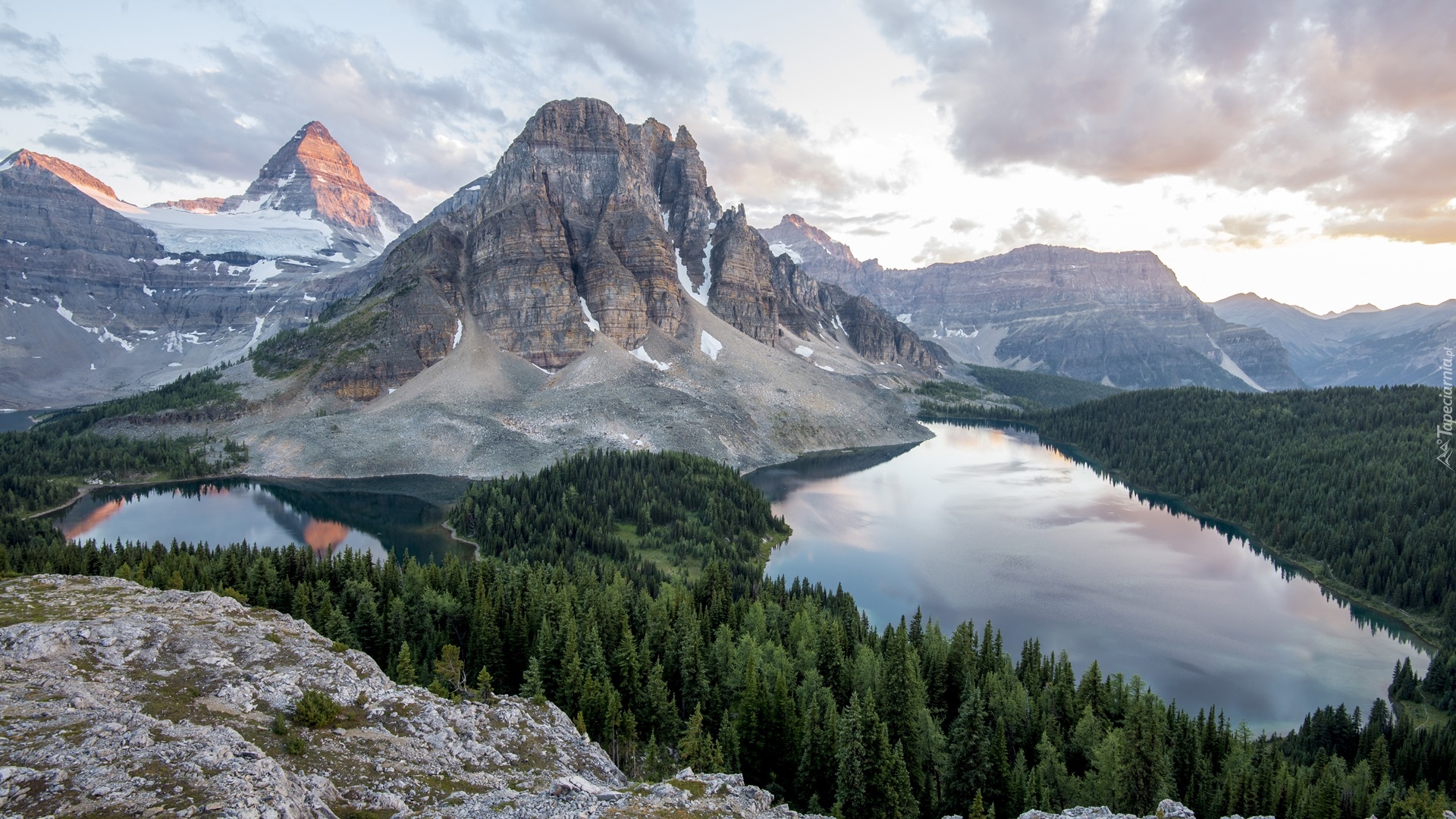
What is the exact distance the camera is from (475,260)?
542 feet

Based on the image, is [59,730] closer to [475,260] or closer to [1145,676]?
[1145,676]

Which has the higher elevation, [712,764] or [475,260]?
[475,260]

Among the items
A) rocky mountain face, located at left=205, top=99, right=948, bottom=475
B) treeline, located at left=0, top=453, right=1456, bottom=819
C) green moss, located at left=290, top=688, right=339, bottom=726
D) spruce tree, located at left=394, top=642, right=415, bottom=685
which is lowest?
treeline, located at left=0, top=453, right=1456, bottom=819

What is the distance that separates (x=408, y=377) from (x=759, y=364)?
250ft

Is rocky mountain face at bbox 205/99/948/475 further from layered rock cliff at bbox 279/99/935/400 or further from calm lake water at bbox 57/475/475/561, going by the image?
calm lake water at bbox 57/475/475/561

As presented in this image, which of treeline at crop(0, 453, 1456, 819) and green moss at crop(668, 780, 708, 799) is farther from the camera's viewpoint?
treeline at crop(0, 453, 1456, 819)

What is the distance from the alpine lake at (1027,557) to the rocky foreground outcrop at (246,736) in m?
41.2

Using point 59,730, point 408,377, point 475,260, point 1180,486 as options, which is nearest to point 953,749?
point 59,730

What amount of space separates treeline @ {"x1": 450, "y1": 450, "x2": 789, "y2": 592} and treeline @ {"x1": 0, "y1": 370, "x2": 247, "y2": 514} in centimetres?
5529

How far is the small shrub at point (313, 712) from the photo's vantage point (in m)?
21.0

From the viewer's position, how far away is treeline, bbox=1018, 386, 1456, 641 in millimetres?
72000

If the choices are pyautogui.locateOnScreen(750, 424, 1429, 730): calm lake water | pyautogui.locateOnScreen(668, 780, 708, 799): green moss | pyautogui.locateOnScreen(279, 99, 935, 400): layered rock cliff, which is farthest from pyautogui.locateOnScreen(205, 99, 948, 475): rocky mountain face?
pyautogui.locateOnScreen(668, 780, 708, 799): green moss

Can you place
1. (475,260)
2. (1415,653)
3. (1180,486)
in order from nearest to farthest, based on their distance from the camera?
(1415,653) < (1180,486) < (475,260)

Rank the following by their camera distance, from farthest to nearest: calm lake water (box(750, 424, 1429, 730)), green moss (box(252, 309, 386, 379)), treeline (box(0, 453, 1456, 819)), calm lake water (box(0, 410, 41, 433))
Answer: calm lake water (box(0, 410, 41, 433)), green moss (box(252, 309, 386, 379)), calm lake water (box(750, 424, 1429, 730)), treeline (box(0, 453, 1456, 819))
